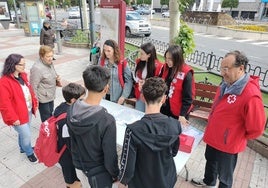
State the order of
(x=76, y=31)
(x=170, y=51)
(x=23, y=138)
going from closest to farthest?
(x=170, y=51), (x=23, y=138), (x=76, y=31)

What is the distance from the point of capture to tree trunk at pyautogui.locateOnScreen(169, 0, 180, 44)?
6.32m

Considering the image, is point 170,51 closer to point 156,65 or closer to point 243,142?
point 156,65

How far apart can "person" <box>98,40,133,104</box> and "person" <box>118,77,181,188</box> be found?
177 centimetres

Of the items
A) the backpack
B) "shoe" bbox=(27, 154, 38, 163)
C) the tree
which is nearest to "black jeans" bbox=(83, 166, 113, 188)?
the backpack

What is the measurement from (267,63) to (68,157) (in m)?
12.5

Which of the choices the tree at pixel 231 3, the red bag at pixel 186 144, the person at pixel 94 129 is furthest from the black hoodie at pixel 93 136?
the tree at pixel 231 3

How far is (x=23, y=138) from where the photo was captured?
3461mm

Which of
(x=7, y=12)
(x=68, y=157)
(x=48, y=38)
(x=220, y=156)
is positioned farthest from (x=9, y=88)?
(x=7, y=12)

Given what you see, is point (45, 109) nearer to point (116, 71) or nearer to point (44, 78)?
point (44, 78)

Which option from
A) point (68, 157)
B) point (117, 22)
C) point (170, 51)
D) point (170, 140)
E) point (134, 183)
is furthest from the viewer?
point (117, 22)

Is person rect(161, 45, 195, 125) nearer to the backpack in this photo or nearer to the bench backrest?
the bench backrest

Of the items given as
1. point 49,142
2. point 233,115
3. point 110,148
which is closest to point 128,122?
point 49,142

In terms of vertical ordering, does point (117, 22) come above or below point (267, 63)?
above

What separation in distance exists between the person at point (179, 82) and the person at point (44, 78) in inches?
70.6
